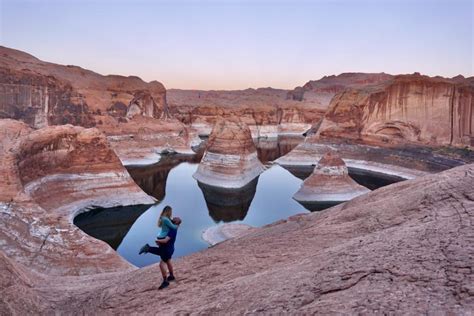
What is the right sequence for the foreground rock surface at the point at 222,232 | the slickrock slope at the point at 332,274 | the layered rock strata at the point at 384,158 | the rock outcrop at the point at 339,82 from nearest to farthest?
the slickrock slope at the point at 332,274 < the foreground rock surface at the point at 222,232 < the layered rock strata at the point at 384,158 < the rock outcrop at the point at 339,82

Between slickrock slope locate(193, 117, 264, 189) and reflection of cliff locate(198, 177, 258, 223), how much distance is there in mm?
611

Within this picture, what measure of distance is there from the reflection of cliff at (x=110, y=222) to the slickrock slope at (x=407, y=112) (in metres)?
28.3

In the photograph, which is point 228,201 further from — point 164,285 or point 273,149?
point 273,149

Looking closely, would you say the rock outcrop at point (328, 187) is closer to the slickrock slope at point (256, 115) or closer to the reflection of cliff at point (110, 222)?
the reflection of cliff at point (110, 222)

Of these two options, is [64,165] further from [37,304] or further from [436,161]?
[436,161]

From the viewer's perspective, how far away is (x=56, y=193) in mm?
18984

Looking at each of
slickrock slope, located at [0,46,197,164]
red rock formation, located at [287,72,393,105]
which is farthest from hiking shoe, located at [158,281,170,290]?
red rock formation, located at [287,72,393,105]

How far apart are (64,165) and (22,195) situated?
7425 mm

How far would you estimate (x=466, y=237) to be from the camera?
14.7 ft

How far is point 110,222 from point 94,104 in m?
26.1

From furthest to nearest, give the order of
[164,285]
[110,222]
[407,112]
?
[407,112], [110,222], [164,285]

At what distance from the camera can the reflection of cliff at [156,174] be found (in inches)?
1097

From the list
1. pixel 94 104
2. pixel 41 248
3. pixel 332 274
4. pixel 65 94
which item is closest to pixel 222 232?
pixel 41 248

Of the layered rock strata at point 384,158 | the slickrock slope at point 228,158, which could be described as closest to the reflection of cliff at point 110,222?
the slickrock slope at point 228,158
